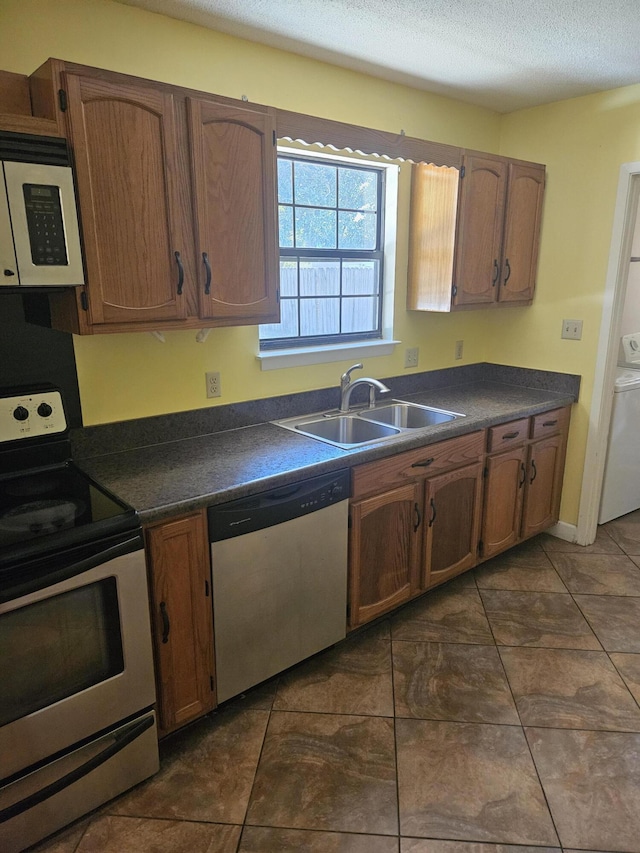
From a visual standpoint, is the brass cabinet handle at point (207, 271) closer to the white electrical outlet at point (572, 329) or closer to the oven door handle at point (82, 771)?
the oven door handle at point (82, 771)

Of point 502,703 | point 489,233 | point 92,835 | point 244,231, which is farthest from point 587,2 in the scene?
point 92,835

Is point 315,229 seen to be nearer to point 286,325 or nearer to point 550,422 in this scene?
point 286,325

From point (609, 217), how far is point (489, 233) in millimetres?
625

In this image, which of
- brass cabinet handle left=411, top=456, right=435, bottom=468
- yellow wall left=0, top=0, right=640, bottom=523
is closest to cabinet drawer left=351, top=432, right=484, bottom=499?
brass cabinet handle left=411, top=456, right=435, bottom=468

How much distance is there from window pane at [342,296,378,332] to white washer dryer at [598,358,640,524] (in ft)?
4.89

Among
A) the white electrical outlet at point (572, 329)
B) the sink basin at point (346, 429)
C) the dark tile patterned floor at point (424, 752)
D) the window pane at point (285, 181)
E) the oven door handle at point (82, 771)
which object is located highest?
the window pane at point (285, 181)

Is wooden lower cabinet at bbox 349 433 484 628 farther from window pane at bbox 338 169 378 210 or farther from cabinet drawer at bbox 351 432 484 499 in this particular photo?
window pane at bbox 338 169 378 210

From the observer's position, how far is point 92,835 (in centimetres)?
162

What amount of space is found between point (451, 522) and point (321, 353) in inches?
40.7

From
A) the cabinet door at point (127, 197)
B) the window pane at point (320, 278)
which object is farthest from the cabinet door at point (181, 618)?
the window pane at point (320, 278)

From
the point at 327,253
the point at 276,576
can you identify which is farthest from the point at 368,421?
the point at 276,576

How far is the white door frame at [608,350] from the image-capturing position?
2.89 meters

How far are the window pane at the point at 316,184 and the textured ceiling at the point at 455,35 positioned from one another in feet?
1.44

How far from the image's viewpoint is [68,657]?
1.54m
